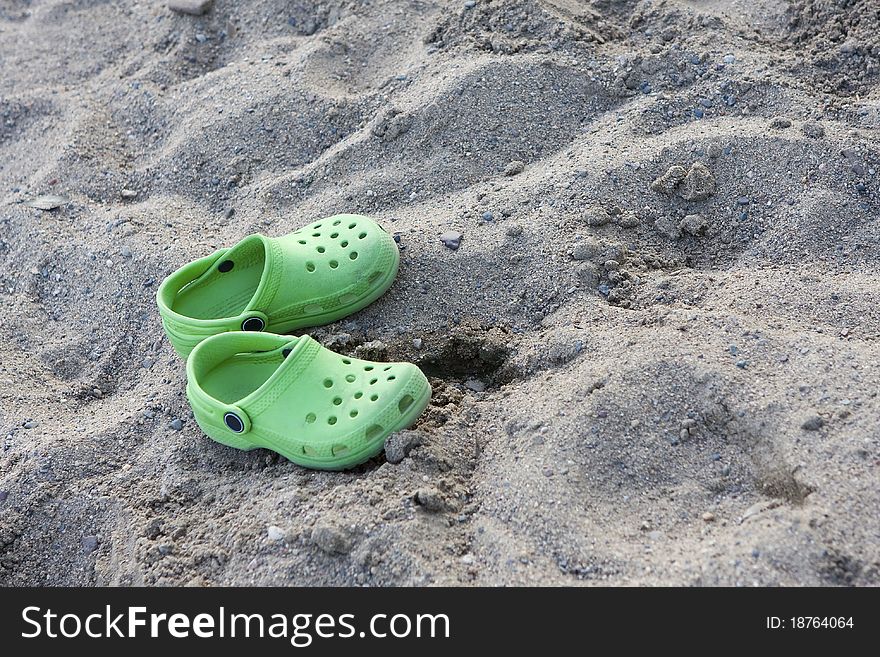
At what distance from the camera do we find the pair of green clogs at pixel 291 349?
7.00 ft

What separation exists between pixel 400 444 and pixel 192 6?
7.74 feet

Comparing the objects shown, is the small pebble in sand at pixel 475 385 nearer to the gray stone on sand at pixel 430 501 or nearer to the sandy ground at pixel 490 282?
the sandy ground at pixel 490 282

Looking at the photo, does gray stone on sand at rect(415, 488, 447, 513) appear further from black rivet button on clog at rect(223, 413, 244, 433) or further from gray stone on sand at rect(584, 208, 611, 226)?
gray stone on sand at rect(584, 208, 611, 226)

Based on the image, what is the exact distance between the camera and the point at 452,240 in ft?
8.59

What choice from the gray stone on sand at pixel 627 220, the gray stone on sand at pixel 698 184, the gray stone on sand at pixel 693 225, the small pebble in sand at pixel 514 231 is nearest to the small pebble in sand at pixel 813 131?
the gray stone on sand at pixel 698 184

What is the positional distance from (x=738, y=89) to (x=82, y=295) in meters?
2.12

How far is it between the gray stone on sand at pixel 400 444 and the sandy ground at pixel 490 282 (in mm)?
12

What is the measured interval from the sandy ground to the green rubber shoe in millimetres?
86

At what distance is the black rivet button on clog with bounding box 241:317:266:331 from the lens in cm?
244

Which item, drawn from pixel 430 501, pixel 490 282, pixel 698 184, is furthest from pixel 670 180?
pixel 430 501

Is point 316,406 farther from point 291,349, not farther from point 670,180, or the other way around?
point 670,180

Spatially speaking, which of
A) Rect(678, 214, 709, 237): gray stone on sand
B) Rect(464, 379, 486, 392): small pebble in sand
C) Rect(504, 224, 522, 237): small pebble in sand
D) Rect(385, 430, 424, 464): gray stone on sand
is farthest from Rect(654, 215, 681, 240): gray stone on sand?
Rect(385, 430, 424, 464): gray stone on sand
